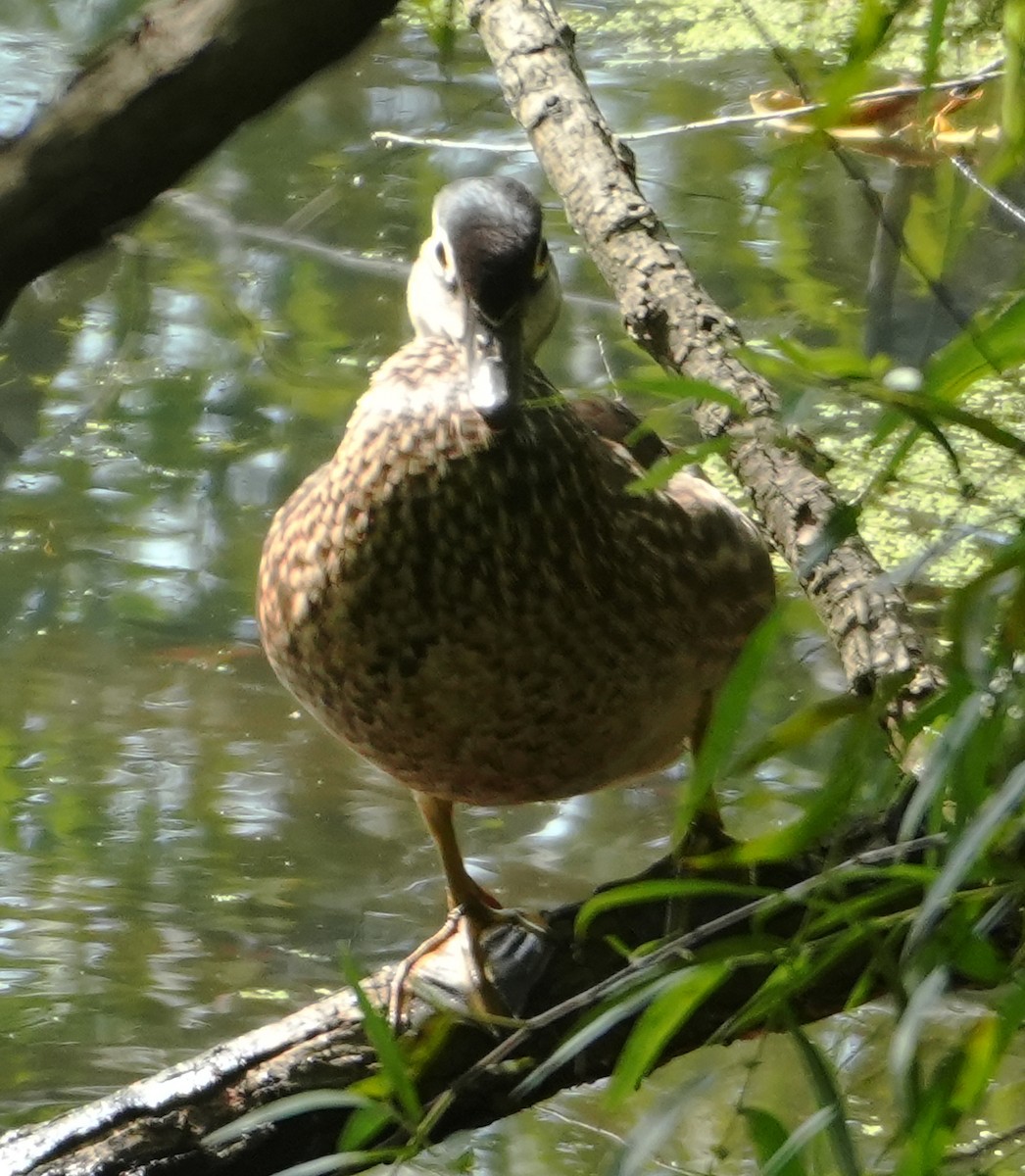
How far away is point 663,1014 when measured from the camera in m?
1.02

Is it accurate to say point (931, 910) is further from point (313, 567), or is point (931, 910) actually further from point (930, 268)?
point (930, 268)

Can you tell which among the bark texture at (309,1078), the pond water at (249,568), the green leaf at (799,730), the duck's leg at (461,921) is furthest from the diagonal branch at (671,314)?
the green leaf at (799,730)

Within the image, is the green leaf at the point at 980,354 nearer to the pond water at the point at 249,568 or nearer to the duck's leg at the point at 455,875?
the pond water at the point at 249,568

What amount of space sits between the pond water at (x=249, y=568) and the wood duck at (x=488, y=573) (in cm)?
23

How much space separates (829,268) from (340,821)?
217cm

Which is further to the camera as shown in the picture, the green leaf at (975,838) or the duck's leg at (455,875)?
the duck's leg at (455,875)

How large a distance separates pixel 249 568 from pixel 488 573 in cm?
188

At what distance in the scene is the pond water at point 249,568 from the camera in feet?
8.38

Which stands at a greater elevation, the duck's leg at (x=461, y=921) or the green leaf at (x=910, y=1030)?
the green leaf at (x=910, y=1030)

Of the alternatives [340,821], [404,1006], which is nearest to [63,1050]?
[340,821]

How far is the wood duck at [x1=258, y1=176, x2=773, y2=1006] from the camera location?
5.66 ft

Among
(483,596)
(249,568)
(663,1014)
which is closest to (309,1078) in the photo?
(483,596)

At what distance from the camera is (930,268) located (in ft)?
13.4

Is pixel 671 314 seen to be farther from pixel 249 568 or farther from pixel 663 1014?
pixel 249 568
